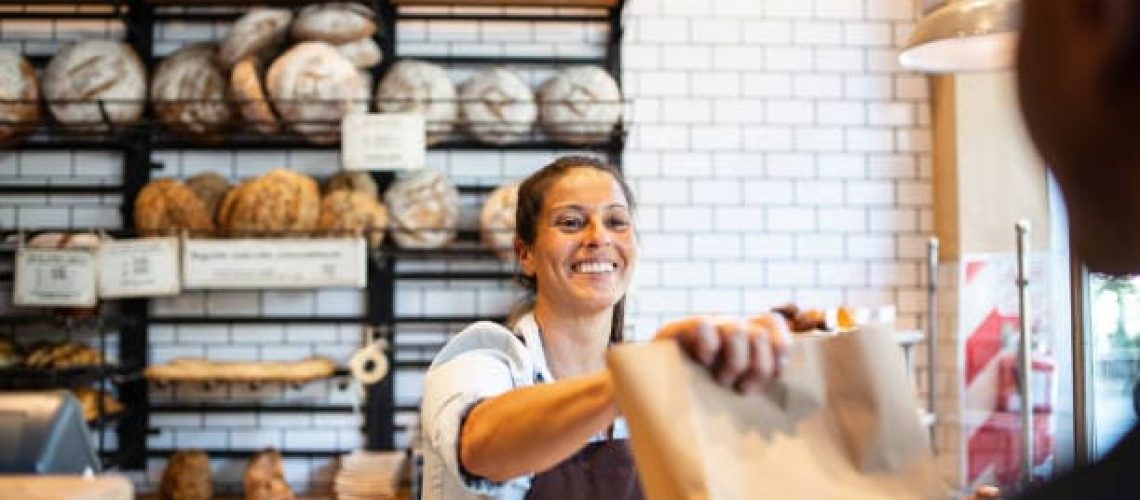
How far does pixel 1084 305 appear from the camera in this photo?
2.26 meters

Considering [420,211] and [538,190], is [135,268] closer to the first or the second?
[420,211]

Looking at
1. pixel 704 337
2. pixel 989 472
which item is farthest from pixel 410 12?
pixel 704 337

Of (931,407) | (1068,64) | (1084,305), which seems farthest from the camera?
(931,407)

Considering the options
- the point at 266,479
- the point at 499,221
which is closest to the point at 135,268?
the point at 266,479

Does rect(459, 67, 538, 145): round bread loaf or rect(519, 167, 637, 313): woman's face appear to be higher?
rect(459, 67, 538, 145): round bread loaf

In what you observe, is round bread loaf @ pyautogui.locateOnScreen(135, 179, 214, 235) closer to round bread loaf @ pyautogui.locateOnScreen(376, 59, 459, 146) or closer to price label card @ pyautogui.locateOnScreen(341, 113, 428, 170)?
price label card @ pyautogui.locateOnScreen(341, 113, 428, 170)

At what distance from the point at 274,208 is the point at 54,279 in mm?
796

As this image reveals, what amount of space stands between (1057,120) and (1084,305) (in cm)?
207

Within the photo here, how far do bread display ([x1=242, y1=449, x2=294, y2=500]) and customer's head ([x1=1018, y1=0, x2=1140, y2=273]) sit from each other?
338cm

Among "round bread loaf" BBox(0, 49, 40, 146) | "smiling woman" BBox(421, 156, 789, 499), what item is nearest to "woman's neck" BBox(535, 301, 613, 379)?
"smiling woman" BBox(421, 156, 789, 499)

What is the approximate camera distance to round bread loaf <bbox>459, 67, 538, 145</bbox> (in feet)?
11.7

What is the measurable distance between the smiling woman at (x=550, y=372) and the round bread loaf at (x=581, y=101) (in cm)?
156

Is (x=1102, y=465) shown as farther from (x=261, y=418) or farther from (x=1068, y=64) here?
(x=261, y=418)

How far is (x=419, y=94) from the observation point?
358 cm
